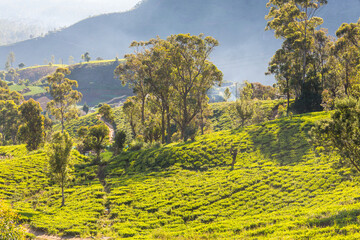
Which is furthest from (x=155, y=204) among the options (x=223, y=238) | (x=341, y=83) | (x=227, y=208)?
(x=341, y=83)

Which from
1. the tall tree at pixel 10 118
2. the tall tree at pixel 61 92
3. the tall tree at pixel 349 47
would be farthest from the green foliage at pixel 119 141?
the tall tree at pixel 10 118

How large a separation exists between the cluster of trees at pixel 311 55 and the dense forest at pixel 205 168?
0.29m

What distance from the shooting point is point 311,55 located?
64.1m

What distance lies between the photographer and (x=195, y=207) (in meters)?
27.1

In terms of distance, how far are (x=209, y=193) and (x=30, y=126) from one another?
2151 inches

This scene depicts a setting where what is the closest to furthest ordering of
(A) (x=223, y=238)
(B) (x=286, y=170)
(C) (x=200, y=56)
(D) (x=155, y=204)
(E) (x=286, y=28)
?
(A) (x=223, y=238) → (D) (x=155, y=204) → (B) (x=286, y=170) → (C) (x=200, y=56) → (E) (x=286, y=28)

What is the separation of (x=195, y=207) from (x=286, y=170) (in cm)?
1378

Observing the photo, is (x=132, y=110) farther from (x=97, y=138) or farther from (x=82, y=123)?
(x=82, y=123)

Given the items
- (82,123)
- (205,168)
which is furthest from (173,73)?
(82,123)

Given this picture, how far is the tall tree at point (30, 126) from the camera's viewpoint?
204 ft

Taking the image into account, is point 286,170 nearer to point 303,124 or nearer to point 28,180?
point 303,124

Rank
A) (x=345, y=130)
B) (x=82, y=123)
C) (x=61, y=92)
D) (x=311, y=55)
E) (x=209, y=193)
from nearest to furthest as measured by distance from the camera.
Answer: (x=345, y=130), (x=209, y=193), (x=311, y=55), (x=61, y=92), (x=82, y=123)

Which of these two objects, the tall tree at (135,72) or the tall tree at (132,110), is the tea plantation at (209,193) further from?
the tall tree at (132,110)

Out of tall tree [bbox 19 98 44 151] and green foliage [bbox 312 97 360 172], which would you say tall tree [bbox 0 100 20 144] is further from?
green foliage [bbox 312 97 360 172]
